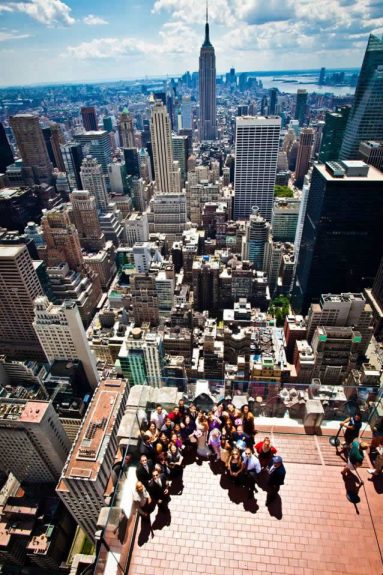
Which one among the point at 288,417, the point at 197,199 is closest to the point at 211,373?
the point at 288,417

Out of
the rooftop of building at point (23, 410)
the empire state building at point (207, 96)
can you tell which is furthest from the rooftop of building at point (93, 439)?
the empire state building at point (207, 96)

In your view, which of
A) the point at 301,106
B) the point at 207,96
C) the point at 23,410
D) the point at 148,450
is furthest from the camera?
the point at 207,96

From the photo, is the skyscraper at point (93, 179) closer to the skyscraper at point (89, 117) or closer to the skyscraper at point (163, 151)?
the skyscraper at point (163, 151)

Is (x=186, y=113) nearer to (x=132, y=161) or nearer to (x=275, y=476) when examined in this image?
(x=132, y=161)

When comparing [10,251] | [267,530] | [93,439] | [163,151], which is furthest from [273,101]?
[267,530]

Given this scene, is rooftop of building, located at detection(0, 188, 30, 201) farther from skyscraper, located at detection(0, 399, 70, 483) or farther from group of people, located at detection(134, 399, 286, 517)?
group of people, located at detection(134, 399, 286, 517)

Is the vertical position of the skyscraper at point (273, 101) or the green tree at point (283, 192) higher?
the skyscraper at point (273, 101)

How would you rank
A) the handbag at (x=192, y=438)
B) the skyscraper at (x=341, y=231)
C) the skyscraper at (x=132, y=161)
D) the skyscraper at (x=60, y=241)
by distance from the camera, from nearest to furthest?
the handbag at (x=192, y=438)
the skyscraper at (x=341, y=231)
the skyscraper at (x=60, y=241)
the skyscraper at (x=132, y=161)
